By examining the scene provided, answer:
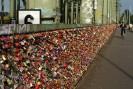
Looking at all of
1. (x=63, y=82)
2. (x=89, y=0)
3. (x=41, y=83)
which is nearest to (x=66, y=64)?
(x=63, y=82)

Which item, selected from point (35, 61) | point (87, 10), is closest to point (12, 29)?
point (35, 61)

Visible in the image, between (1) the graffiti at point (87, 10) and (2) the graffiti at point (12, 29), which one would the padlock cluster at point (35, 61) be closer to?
Answer: (2) the graffiti at point (12, 29)

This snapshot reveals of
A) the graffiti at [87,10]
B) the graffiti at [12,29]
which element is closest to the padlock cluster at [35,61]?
the graffiti at [12,29]

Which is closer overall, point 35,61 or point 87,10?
point 35,61

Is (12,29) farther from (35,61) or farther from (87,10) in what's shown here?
(87,10)

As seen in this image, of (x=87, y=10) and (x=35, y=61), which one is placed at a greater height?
(x=87, y=10)

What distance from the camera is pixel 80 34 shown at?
8.85 metres

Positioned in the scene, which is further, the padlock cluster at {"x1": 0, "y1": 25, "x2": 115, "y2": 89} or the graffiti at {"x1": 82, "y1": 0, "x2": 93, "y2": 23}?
the graffiti at {"x1": 82, "y1": 0, "x2": 93, "y2": 23}

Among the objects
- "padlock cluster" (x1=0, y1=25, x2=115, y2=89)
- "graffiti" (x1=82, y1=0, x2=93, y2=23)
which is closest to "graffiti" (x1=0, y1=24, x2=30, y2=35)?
"padlock cluster" (x1=0, y1=25, x2=115, y2=89)

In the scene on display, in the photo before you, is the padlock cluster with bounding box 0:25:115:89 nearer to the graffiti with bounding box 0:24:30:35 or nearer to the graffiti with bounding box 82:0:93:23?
the graffiti with bounding box 0:24:30:35

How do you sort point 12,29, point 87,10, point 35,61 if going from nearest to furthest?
point 12,29 → point 35,61 → point 87,10

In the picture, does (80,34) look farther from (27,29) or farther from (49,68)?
(27,29)

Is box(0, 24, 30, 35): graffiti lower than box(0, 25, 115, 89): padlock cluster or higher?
higher

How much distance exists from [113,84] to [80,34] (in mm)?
1509
